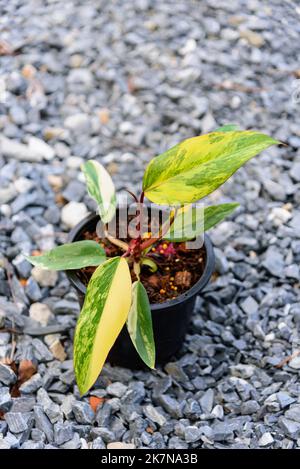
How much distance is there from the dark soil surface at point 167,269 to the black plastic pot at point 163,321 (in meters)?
0.03

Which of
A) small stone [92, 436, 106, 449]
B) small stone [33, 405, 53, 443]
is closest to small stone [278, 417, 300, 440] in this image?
small stone [92, 436, 106, 449]

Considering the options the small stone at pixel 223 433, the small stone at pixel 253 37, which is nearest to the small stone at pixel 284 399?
the small stone at pixel 223 433

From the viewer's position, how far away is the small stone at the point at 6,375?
1.32m

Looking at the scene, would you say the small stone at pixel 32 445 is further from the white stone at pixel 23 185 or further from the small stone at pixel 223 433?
the white stone at pixel 23 185

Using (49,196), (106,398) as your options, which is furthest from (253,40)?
(106,398)

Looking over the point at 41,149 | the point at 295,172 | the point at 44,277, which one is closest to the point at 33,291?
the point at 44,277

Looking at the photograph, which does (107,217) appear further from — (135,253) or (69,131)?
(69,131)

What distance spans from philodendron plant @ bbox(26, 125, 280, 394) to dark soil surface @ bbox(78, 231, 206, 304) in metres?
0.08

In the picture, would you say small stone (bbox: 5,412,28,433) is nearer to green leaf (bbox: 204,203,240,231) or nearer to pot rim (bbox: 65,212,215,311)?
pot rim (bbox: 65,212,215,311)

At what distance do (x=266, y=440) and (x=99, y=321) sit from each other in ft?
1.36

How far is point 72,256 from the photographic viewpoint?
126 centimetres

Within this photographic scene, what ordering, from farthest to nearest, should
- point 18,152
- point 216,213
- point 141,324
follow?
point 18,152 < point 216,213 < point 141,324

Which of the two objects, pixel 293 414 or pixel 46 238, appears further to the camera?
pixel 46 238

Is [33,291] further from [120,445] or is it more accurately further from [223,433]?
[223,433]
